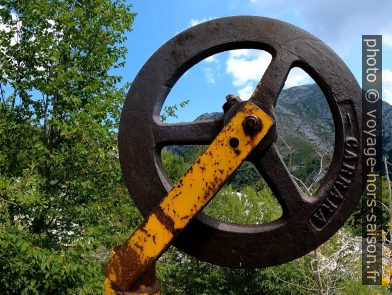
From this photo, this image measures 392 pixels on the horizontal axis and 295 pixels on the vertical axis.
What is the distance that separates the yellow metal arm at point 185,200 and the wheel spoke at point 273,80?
0.25 metres

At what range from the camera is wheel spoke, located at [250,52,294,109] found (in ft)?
8.60

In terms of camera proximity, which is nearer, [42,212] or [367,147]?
[367,147]

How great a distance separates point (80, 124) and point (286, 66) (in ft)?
21.7

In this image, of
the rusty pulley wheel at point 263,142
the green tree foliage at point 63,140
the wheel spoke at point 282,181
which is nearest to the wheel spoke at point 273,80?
the rusty pulley wheel at point 263,142

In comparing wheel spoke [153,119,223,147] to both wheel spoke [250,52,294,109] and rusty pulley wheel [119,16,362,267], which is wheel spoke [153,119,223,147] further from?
wheel spoke [250,52,294,109]

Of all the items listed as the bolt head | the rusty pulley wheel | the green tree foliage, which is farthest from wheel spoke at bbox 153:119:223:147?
the green tree foliage

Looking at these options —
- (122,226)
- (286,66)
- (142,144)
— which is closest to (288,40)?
(286,66)

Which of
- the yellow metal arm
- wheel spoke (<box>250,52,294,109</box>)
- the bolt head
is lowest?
the yellow metal arm

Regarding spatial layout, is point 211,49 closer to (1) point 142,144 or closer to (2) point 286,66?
(2) point 286,66

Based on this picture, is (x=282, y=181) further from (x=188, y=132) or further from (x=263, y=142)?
(x=188, y=132)

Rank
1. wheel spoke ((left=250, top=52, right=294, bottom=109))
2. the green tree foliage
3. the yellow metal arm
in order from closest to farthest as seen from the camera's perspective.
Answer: the yellow metal arm
wheel spoke ((left=250, top=52, right=294, bottom=109))
the green tree foliage

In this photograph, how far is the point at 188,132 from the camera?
9.05ft

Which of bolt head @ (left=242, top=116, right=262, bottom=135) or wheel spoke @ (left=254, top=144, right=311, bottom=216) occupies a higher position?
bolt head @ (left=242, top=116, right=262, bottom=135)

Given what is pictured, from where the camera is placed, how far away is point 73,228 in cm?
962
